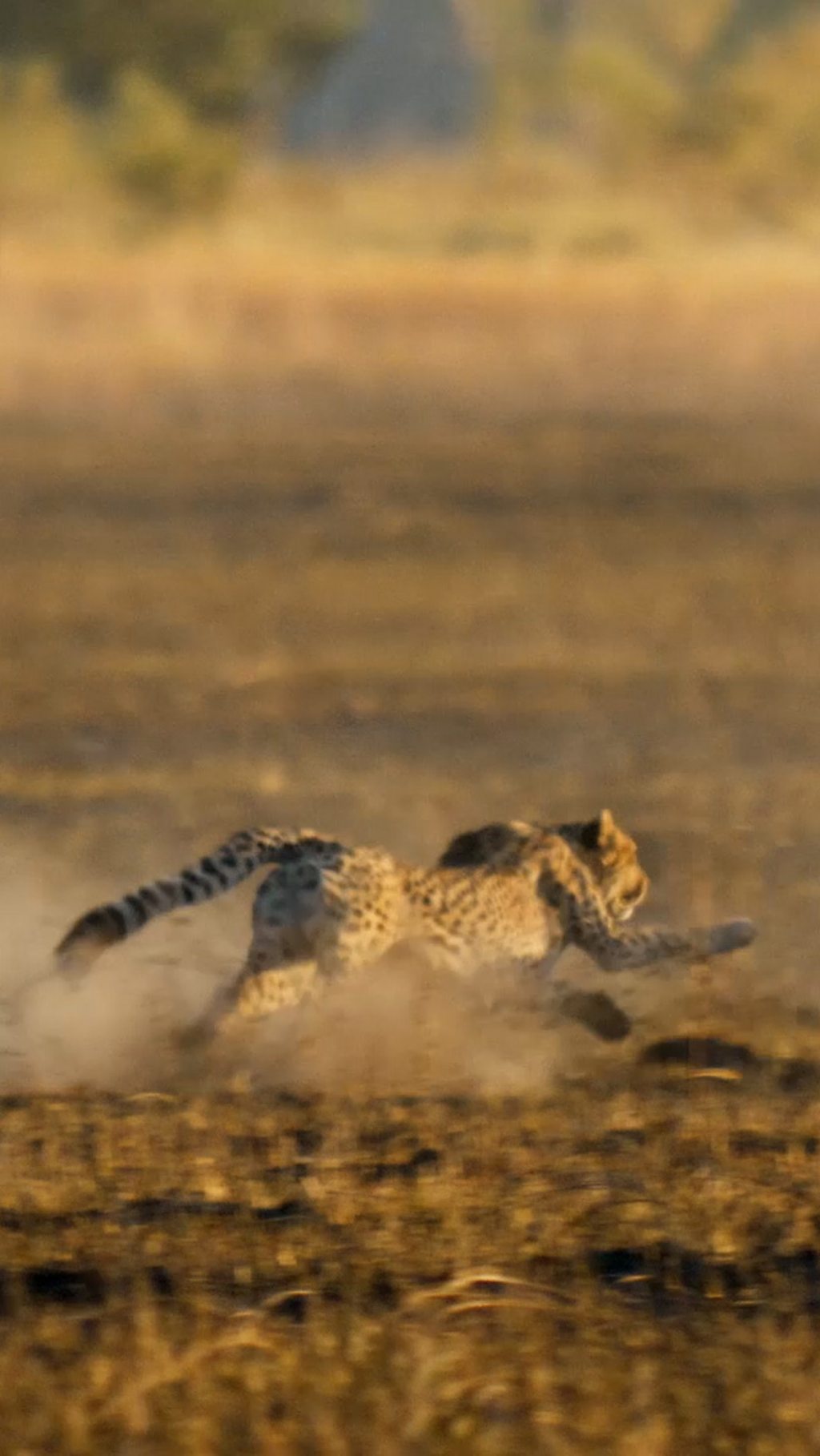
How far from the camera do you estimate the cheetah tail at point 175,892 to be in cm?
575

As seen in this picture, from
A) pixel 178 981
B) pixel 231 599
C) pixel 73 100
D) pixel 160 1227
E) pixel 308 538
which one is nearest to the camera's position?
pixel 160 1227

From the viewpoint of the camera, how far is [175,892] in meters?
5.88

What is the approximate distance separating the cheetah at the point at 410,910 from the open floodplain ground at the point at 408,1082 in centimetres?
14

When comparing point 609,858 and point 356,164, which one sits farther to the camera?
point 356,164

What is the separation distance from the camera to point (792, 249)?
95.8 feet

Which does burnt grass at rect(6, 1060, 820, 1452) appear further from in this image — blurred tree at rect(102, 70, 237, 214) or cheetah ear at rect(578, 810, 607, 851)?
blurred tree at rect(102, 70, 237, 214)

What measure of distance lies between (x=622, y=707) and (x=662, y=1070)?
194 inches

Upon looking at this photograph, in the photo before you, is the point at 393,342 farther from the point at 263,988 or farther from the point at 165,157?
the point at 263,988

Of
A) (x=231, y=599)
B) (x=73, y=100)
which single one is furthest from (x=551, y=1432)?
(x=73, y=100)

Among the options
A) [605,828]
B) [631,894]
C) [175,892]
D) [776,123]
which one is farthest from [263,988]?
[776,123]

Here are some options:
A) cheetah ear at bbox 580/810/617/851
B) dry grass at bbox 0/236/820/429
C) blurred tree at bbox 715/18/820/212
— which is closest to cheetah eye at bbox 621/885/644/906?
cheetah ear at bbox 580/810/617/851

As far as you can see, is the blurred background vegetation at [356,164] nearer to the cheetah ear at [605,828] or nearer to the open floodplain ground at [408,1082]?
the open floodplain ground at [408,1082]

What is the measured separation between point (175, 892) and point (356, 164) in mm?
42587

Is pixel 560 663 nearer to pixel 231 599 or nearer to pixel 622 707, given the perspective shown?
pixel 622 707
